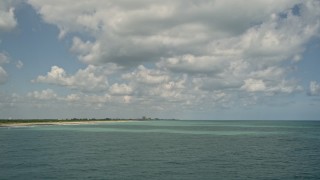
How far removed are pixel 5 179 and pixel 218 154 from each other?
38.1 m

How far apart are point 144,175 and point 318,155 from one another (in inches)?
1472

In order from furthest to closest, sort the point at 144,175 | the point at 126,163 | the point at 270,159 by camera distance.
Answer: the point at 270,159 → the point at 126,163 → the point at 144,175

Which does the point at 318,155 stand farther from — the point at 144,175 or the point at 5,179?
the point at 5,179

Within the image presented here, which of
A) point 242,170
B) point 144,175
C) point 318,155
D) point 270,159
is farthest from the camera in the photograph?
point 318,155

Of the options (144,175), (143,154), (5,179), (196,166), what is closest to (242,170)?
(196,166)

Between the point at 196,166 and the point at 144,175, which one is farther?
the point at 196,166

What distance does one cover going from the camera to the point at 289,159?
61.1 meters

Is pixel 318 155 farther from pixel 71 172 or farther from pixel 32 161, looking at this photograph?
pixel 32 161

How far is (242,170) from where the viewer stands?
49094 millimetres

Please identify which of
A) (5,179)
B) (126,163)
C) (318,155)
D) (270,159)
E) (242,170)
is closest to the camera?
(5,179)

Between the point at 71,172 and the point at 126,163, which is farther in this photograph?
the point at 126,163

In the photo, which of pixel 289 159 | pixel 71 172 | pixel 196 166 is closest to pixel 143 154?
pixel 196 166

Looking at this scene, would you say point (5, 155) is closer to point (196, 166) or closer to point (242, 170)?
Answer: point (196, 166)

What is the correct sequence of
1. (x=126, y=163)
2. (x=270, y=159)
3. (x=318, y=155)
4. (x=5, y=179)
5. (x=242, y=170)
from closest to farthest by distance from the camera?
(x=5, y=179)
(x=242, y=170)
(x=126, y=163)
(x=270, y=159)
(x=318, y=155)
